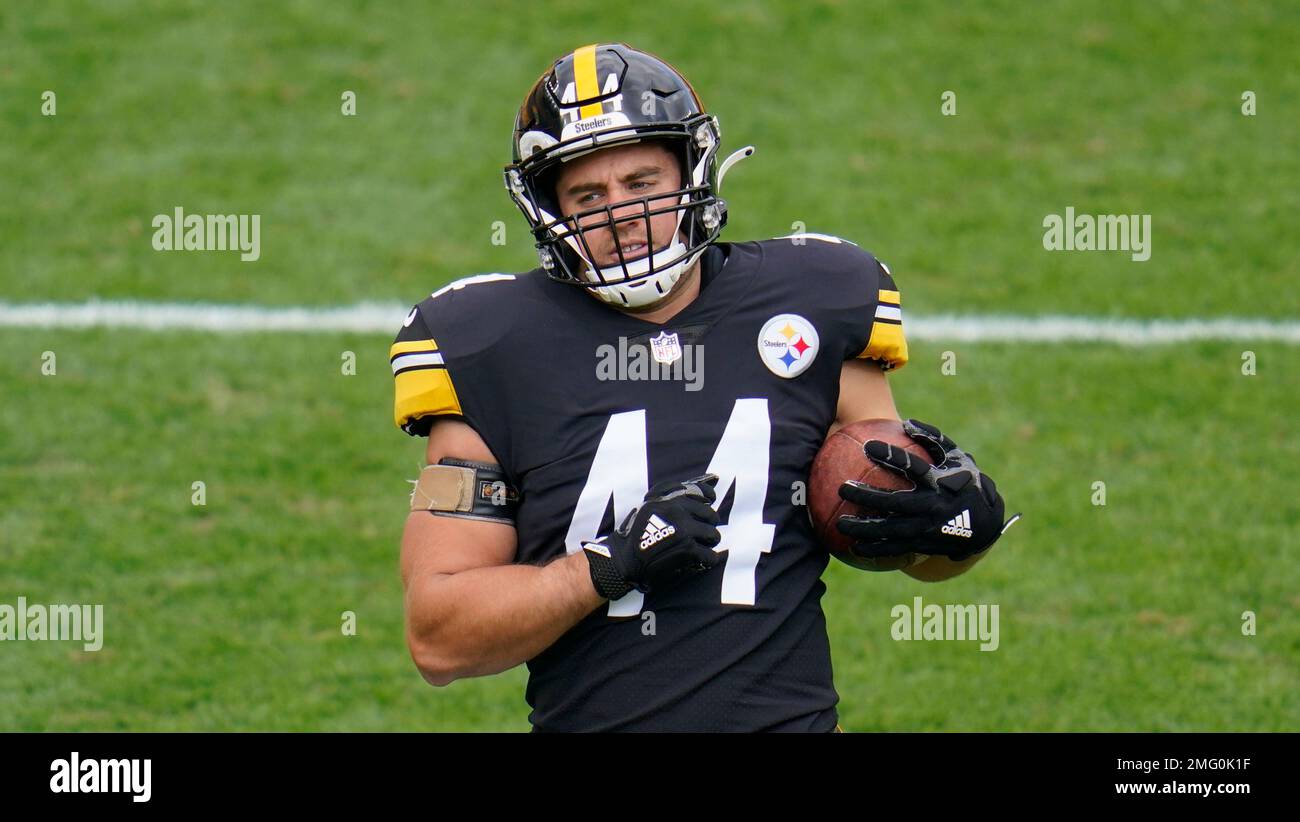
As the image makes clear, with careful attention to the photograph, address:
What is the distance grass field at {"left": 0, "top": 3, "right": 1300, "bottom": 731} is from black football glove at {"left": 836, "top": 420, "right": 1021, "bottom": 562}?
207 centimetres

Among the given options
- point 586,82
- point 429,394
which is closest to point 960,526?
point 429,394

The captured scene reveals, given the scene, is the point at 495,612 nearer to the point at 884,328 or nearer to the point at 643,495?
the point at 643,495

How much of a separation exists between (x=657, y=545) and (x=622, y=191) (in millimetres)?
907

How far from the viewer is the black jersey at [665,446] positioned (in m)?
3.50

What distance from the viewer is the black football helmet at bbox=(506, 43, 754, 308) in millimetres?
3639

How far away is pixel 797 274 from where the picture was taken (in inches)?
149

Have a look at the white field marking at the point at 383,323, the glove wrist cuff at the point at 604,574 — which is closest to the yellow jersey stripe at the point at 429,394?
the glove wrist cuff at the point at 604,574

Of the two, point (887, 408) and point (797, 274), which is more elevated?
point (797, 274)

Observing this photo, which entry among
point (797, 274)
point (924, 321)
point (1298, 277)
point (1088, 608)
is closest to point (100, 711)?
point (797, 274)

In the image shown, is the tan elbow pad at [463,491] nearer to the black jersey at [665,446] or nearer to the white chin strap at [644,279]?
the black jersey at [665,446]

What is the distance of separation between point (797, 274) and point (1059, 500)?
322cm

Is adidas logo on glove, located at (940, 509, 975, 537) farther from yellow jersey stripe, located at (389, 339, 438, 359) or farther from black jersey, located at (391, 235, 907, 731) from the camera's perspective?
yellow jersey stripe, located at (389, 339, 438, 359)

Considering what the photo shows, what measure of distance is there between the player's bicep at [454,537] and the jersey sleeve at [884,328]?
36.7 inches

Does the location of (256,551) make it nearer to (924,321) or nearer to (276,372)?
(276,372)
